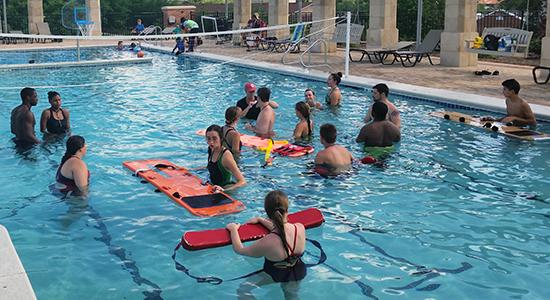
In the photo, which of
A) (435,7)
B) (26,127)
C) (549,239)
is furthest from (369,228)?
(435,7)

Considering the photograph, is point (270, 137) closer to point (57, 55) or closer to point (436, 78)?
point (436, 78)

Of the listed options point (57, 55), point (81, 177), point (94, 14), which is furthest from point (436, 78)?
point (94, 14)

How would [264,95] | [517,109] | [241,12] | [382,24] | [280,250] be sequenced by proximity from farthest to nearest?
[241,12] → [382,24] → [517,109] → [264,95] → [280,250]

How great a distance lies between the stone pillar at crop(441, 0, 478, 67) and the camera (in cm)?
1917

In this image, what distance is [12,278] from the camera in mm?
4492

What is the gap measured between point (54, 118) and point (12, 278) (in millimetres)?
6355

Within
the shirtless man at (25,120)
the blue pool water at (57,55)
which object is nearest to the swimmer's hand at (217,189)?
the shirtless man at (25,120)

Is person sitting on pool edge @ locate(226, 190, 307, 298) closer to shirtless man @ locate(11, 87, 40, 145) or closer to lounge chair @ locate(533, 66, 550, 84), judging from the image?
shirtless man @ locate(11, 87, 40, 145)

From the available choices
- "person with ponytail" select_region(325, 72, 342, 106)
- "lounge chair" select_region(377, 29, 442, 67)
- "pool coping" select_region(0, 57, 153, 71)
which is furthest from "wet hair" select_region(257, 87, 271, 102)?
"pool coping" select_region(0, 57, 153, 71)

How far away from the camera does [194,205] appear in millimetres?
6910

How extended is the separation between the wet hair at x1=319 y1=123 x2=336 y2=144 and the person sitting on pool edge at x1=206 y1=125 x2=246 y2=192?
123 cm

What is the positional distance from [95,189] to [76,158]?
79 centimetres

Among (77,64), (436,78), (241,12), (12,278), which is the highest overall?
(241,12)

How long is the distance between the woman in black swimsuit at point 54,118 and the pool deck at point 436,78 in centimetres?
747
